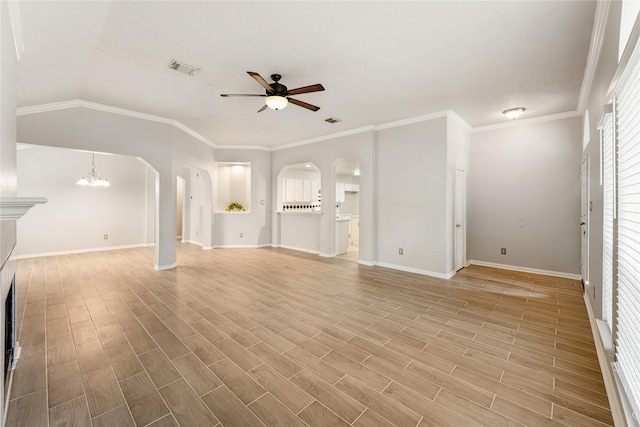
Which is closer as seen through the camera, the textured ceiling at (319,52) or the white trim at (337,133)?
the textured ceiling at (319,52)

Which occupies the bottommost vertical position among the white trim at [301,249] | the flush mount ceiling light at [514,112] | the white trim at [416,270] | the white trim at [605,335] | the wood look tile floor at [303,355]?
the wood look tile floor at [303,355]

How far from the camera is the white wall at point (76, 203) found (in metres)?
6.05

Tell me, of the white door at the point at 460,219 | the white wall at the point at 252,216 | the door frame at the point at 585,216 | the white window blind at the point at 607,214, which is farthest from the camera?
the white wall at the point at 252,216

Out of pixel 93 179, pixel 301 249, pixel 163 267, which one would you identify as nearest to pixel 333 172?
pixel 301 249

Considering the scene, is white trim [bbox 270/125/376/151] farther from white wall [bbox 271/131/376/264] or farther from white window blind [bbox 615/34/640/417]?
white window blind [bbox 615/34/640/417]

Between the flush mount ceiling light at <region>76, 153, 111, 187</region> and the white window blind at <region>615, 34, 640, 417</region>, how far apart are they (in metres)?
9.00

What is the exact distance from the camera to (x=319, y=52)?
290cm

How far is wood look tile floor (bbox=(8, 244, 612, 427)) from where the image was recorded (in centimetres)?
168

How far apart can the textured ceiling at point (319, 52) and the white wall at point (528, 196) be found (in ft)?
2.22

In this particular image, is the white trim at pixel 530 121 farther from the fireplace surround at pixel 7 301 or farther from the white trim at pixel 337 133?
the fireplace surround at pixel 7 301

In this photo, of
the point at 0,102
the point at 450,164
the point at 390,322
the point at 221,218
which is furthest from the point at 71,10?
the point at 221,218

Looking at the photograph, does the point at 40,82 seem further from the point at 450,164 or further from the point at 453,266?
the point at 453,266

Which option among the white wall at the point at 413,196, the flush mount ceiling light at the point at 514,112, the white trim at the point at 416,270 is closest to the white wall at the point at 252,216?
the white wall at the point at 413,196

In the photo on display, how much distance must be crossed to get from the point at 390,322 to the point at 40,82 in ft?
16.8
